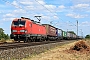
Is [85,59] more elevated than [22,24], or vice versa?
[22,24]

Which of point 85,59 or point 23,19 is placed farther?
point 23,19

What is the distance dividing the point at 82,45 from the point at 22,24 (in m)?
14.5

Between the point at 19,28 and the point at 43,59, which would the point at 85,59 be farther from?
the point at 19,28

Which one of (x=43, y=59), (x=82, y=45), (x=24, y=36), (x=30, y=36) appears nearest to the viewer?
(x=43, y=59)

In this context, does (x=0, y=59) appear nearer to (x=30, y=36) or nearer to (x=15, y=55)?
(x=15, y=55)

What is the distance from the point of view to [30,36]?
34.1m

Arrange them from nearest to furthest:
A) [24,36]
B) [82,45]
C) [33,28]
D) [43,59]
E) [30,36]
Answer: [43,59], [82,45], [24,36], [30,36], [33,28]

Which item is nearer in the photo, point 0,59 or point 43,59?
point 0,59

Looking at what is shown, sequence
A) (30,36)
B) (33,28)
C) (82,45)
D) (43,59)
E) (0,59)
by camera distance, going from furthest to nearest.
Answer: (33,28) → (30,36) → (82,45) → (43,59) → (0,59)

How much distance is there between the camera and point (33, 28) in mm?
36594

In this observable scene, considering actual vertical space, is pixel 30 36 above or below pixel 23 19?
below

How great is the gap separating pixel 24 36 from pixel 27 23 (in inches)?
99.1

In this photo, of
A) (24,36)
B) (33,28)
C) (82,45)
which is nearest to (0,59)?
(82,45)

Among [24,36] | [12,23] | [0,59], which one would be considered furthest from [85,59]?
[12,23]
